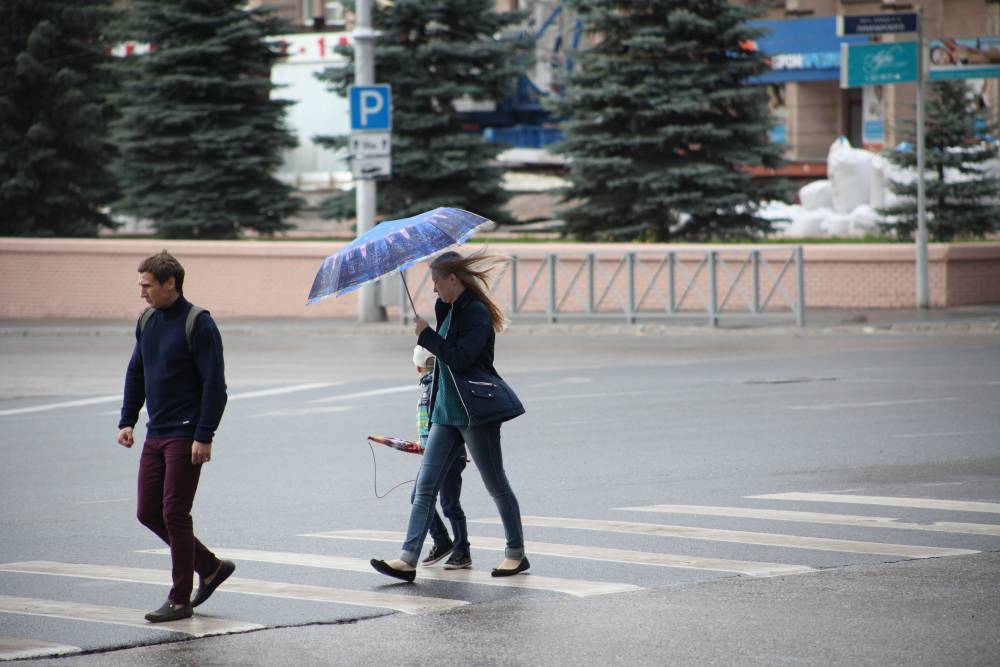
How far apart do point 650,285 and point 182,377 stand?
19544 millimetres

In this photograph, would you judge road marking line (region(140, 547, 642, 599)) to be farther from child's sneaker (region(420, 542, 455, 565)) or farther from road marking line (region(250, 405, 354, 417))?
road marking line (region(250, 405, 354, 417))

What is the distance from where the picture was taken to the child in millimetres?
8297

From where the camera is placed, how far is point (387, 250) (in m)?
7.70

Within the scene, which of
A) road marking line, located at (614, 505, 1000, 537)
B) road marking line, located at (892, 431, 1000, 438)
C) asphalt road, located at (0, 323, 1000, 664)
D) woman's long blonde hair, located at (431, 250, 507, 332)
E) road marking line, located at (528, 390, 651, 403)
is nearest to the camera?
asphalt road, located at (0, 323, 1000, 664)

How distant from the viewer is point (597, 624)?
6.91 m

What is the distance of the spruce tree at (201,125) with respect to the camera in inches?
1369

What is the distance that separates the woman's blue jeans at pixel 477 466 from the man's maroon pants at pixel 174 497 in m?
1.18

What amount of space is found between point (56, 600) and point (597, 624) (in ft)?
8.76

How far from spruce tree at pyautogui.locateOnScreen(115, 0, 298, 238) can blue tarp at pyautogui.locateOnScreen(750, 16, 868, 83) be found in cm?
2394

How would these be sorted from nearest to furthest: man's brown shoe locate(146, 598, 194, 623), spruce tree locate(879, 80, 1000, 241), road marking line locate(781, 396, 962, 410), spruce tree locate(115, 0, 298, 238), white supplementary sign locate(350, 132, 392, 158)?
man's brown shoe locate(146, 598, 194, 623), road marking line locate(781, 396, 962, 410), white supplementary sign locate(350, 132, 392, 158), spruce tree locate(879, 80, 1000, 241), spruce tree locate(115, 0, 298, 238)

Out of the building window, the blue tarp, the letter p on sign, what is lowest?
the letter p on sign

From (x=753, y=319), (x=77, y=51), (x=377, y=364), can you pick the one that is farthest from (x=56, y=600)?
(x=77, y=51)

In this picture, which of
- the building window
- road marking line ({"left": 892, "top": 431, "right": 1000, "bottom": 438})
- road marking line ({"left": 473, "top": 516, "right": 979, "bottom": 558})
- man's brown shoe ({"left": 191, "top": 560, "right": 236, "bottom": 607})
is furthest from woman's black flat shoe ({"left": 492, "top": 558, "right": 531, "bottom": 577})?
the building window

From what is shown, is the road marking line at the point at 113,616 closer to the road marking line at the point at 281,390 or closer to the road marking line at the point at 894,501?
the road marking line at the point at 894,501
